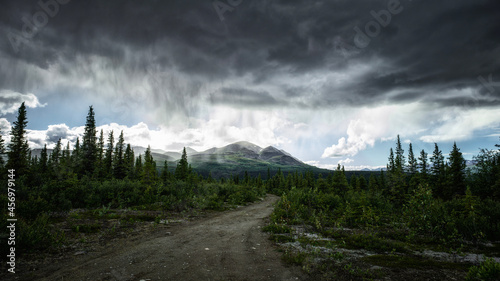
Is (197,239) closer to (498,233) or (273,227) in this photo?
(273,227)

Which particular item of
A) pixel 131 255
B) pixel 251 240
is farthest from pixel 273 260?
pixel 131 255

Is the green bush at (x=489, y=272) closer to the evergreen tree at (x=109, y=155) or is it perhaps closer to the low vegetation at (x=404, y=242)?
the low vegetation at (x=404, y=242)

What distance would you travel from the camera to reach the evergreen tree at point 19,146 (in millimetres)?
41188

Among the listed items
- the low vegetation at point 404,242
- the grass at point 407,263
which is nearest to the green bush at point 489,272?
the low vegetation at point 404,242

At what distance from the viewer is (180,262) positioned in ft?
23.7

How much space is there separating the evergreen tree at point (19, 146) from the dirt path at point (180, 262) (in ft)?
161

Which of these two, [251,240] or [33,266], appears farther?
[251,240]

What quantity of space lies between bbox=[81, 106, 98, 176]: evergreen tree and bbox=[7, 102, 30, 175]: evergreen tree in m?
9.30

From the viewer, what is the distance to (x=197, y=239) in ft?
34.1

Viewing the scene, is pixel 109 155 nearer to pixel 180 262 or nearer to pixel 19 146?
pixel 19 146

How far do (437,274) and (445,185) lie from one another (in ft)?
160

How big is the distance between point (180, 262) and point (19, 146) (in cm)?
5618

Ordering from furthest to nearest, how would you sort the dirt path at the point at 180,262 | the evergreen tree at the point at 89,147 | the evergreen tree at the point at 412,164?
the evergreen tree at the point at 412,164 < the evergreen tree at the point at 89,147 < the dirt path at the point at 180,262

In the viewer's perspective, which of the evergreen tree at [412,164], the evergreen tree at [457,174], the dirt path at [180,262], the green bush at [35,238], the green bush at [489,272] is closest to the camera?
the green bush at [489,272]
